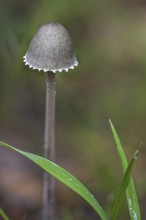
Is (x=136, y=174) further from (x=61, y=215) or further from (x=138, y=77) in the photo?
(x=138, y=77)

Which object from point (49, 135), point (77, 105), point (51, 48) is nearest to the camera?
point (51, 48)

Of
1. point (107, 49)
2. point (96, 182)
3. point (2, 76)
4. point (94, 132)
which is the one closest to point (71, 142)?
point (94, 132)

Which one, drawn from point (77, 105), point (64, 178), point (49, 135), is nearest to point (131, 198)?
point (64, 178)

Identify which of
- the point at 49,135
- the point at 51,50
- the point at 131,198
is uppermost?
the point at 51,50

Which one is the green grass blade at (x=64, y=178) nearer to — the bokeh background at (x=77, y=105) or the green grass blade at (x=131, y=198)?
the green grass blade at (x=131, y=198)

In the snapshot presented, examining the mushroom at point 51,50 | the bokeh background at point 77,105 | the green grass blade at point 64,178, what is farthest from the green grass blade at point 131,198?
the bokeh background at point 77,105

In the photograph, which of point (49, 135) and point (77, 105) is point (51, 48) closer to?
point (49, 135)

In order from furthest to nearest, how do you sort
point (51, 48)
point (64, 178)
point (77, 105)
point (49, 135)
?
1. point (77, 105)
2. point (49, 135)
3. point (51, 48)
4. point (64, 178)
